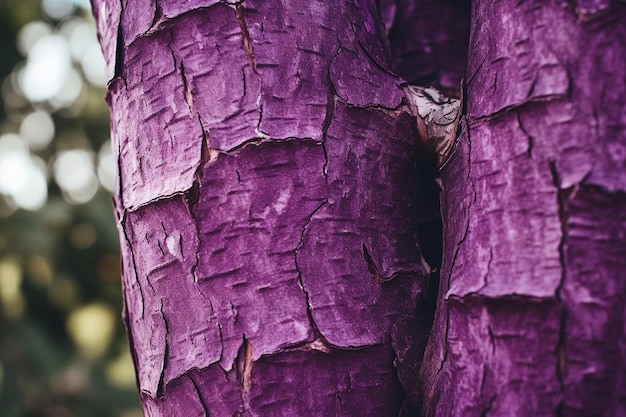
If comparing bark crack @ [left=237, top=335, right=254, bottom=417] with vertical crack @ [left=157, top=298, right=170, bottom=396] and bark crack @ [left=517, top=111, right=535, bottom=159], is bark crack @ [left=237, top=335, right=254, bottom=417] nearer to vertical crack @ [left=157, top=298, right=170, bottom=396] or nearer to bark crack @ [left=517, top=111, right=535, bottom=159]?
vertical crack @ [left=157, top=298, right=170, bottom=396]

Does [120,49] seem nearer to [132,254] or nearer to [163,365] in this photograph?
[132,254]

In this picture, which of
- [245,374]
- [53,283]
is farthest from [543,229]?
[53,283]

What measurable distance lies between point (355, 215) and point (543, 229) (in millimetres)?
188

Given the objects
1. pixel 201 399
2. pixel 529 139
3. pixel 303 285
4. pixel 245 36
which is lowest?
pixel 201 399

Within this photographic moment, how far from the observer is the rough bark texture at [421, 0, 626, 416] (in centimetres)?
52

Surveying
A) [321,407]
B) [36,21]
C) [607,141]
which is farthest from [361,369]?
[36,21]

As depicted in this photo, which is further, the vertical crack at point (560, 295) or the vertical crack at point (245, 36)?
the vertical crack at point (245, 36)

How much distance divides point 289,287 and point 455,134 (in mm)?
225

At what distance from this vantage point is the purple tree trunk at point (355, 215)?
20.8 inches

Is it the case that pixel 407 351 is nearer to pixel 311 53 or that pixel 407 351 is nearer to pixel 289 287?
pixel 289 287

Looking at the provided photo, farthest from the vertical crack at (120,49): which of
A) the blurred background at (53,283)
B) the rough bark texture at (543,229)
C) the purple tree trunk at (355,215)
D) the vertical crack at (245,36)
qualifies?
the blurred background at (53,283)

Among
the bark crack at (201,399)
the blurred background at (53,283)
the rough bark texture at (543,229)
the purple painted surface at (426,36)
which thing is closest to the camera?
the rough bark texture at (543,229)

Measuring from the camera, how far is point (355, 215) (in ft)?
2.14

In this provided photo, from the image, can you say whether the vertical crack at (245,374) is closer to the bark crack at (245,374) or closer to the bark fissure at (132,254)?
the bark crack at (245,374)
